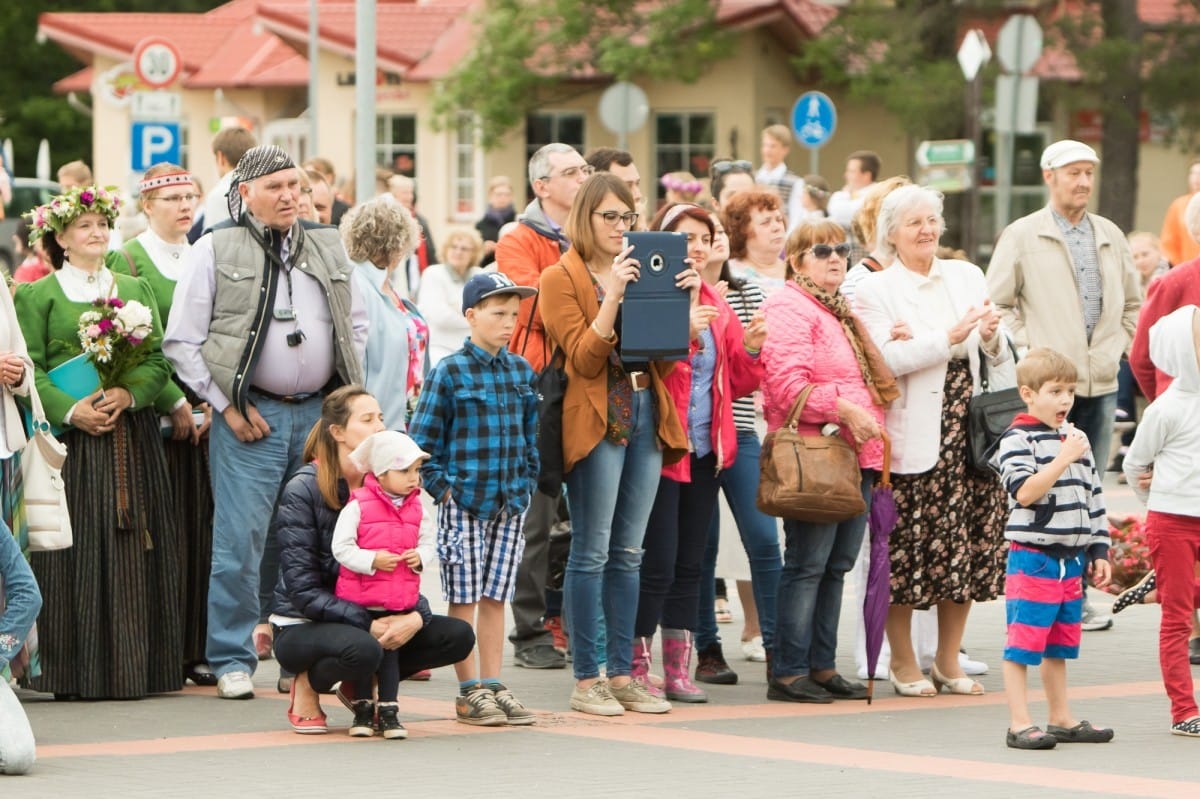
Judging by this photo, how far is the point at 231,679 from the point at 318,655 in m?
1.20

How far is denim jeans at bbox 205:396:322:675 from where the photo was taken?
9500 millimetres

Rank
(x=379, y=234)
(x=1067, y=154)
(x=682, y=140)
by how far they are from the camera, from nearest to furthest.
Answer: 1. (x=379, y=234)
2. (x=1067, y=154)
3. (x=682, y=140)

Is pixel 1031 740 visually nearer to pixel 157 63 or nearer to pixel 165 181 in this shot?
pixel 165 181

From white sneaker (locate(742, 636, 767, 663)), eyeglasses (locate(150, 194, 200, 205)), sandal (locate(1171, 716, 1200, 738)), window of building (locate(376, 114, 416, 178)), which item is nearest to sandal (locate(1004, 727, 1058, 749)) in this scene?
sandal (locate(1171, 716, 1200, 738))

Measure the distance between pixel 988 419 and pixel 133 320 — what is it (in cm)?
355

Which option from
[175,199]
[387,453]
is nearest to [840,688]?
[387,453]

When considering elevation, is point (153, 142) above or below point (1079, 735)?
above

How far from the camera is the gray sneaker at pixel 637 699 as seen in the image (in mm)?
9156

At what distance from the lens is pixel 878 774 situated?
777 centimetres

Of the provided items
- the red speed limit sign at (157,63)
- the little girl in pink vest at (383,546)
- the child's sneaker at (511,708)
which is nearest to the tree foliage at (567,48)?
the red speed limit sign at (157,63)

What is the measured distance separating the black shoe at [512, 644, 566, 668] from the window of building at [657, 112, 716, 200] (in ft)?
97.7

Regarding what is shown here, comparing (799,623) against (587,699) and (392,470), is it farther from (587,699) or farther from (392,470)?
(392,470)

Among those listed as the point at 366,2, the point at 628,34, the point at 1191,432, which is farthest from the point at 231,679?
the point at 628,34

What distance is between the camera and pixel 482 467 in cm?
878
